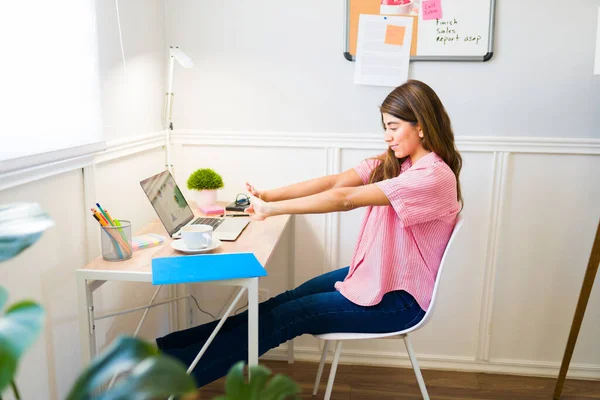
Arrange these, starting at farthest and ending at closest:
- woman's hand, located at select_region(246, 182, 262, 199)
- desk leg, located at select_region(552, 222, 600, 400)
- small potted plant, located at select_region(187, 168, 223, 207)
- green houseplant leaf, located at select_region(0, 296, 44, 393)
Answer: small potted plant, located at select_region(187, 168, 223, 207)
desk leg, located at select_region(552, 222, 600, 400)
woman's hand, located at select_region(246, 182, 262, 199)
green houseplant leaf, located at select_region(0, 296, 44, 393)

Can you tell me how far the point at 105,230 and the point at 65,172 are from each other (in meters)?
0.21

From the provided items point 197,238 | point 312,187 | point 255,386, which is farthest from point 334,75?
point 255,386

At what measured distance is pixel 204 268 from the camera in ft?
4.87

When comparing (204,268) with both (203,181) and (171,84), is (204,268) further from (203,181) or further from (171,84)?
(171,84)

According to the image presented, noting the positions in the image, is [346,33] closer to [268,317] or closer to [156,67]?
[156,67]

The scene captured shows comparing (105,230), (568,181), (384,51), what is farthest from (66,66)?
(568,181)

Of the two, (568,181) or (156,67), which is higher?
(156,67)

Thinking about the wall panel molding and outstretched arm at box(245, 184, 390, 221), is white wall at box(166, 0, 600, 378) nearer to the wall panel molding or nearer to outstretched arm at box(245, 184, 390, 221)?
the wall panel molding

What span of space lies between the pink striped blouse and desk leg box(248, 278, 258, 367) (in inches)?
14.3

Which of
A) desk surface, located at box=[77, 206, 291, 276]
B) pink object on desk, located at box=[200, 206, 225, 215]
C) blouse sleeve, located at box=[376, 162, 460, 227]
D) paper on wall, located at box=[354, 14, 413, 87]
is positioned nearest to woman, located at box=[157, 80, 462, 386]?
blouse sleeve, located at box=[376, 162, 460, 227]

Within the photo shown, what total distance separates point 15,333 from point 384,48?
202 cm

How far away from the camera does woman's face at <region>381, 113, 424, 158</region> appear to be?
174 centimetres

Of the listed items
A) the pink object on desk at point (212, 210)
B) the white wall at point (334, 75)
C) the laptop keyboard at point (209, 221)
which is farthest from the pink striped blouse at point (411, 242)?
the white wall at point (334, 75)

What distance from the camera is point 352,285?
5.81 feet
